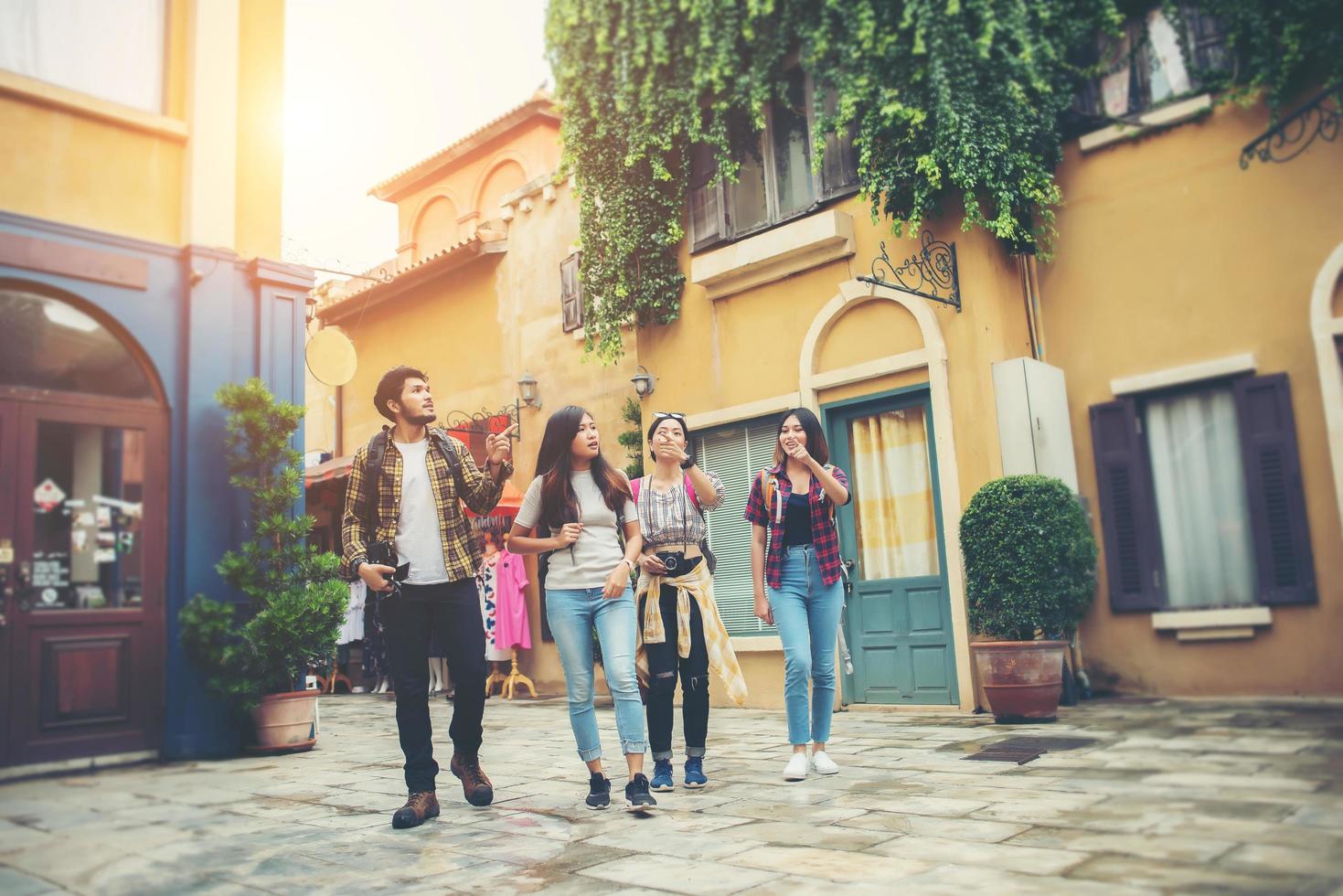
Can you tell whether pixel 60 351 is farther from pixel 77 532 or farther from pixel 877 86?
pixel 877 86

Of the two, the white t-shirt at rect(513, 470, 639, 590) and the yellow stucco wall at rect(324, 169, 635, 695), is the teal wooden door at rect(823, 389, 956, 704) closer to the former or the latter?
the yellow stucco wall at rect(324, 169, 635, 695)

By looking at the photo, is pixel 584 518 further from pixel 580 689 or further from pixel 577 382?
pixel 577 382

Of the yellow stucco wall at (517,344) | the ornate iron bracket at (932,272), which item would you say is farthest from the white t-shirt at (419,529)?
the yellow stucco wall at (517,344)

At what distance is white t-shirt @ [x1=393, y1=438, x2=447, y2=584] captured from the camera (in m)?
4.54

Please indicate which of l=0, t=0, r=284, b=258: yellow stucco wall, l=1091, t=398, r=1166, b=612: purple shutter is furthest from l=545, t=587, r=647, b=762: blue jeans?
l=0, t=0, r=284, b=258: yellow stucco wall

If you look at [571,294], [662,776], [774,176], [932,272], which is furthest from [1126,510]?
[571,294]

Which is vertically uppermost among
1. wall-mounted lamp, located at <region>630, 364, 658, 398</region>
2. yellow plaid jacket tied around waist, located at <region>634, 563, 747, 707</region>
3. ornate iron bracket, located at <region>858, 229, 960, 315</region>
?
ornate iron bracket, located at <region>858, 229, 960, 315</region>

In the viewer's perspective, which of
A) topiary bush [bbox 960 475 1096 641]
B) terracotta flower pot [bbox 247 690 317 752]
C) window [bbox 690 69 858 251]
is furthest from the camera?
window [bbox 690 69 858 251]

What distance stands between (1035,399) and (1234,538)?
1.67 m

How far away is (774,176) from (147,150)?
531cm

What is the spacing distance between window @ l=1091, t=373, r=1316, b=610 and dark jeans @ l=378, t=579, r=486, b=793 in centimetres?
520

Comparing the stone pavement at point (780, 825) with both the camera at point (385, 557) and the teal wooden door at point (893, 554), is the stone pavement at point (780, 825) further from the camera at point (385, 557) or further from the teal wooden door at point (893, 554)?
the teal wooden door at point (893, 554)

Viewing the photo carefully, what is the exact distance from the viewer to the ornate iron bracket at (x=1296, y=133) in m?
6.55

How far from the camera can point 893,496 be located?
872 cm
